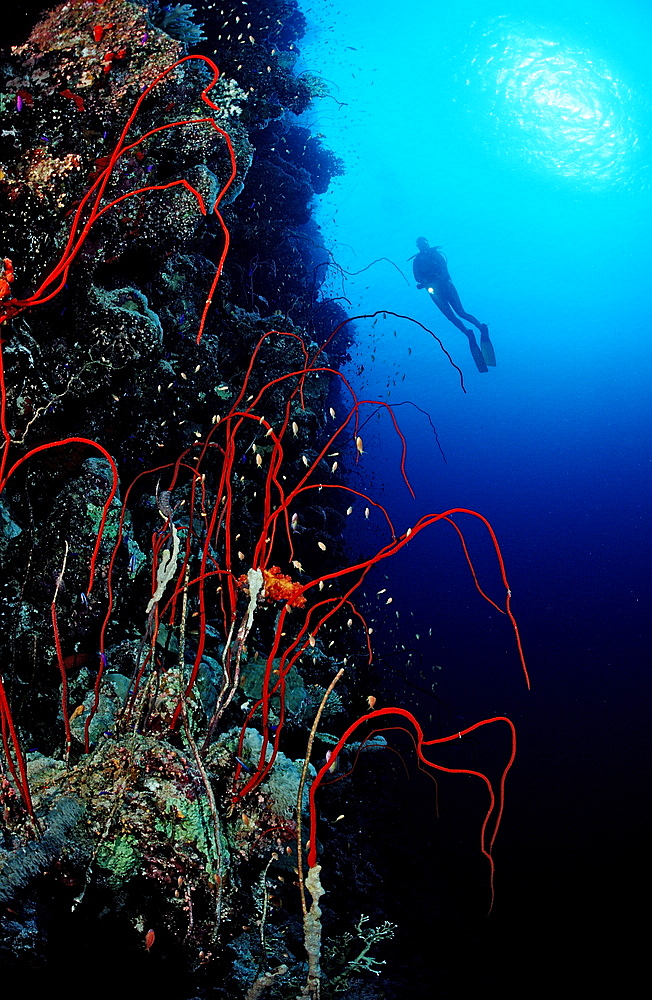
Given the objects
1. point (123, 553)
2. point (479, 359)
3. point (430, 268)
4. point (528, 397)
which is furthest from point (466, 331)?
point (528, 397)

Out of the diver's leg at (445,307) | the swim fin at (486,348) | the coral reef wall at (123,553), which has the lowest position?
the coral reef wall at (123,553)

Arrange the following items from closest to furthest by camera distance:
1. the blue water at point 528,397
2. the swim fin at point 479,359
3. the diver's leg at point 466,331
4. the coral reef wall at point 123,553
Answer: the coral reef wall at point 123,553
the blue water at point 528,397
the swim fin at point 479,359
the diver's leg at point 466,331

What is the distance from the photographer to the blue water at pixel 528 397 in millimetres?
8508

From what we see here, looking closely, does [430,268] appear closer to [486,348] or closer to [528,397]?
[486,348]

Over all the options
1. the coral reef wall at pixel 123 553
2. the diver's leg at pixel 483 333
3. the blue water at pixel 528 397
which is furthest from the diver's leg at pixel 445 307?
the coral reef wall at pixel 123 553

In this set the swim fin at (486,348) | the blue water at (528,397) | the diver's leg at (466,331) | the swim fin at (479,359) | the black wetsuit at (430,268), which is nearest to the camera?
the blue water at (528,397)

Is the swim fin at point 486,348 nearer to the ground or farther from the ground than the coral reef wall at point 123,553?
farther from the ground

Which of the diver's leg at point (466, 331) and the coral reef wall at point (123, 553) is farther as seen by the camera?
the diver's leg at point (466, 331)

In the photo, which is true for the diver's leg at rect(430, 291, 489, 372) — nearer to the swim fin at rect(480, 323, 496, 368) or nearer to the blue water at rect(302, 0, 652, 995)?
the swim fin at rect(480, 323, 496, 368)

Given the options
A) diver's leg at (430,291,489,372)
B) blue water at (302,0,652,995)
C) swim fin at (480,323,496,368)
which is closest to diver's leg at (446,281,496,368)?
swim fin at (480,323,496,368)

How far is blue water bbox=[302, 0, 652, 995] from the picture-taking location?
27.9ft

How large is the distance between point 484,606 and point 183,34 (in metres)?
33.9

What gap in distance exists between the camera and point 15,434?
3230 millimetres

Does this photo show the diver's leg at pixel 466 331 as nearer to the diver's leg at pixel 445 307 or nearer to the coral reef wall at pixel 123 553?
the diver's leg at pixel 445 307
